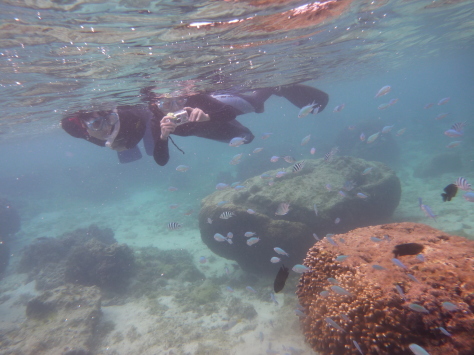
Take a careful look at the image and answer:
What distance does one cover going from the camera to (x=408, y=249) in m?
3.91

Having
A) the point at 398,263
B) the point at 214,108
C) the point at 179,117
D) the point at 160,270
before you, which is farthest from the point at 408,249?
the point at 160,270

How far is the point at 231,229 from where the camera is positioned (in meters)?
11.4

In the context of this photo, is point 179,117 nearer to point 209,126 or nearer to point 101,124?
point 209,126

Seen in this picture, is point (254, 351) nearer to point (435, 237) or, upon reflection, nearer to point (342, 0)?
point (435, 237)

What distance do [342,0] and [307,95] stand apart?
3.75 meters

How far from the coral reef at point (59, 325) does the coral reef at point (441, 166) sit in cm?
2850

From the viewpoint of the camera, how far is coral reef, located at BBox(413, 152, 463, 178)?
74.1 ft

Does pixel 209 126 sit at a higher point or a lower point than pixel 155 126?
lower

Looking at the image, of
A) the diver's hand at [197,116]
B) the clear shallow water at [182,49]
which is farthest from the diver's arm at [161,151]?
the clear shallow water at [182,49]

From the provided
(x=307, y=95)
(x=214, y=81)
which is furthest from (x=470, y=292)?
(x=214, y=81)

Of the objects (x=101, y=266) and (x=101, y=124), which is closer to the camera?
(x=101, y=124)

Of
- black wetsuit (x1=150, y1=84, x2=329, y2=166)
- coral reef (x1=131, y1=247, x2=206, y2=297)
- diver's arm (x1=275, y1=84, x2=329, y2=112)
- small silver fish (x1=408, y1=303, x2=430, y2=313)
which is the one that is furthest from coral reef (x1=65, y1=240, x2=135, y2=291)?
small silver fish (x1=408, y1=303, x2=430, y2=313)

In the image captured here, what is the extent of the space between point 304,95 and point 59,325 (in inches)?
541

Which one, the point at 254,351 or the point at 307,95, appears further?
the point at 307,95
